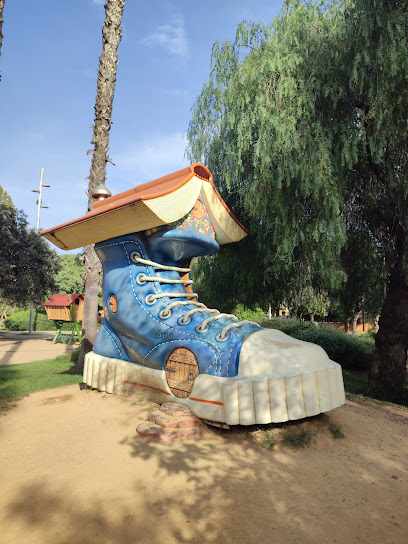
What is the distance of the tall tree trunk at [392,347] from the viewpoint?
21.1 feet

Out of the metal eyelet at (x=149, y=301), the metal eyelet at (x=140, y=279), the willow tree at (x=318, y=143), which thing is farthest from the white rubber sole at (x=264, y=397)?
the willow tree at (x=318, y=143)

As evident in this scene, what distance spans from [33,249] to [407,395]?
15585 mm

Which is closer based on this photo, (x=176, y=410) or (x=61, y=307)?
(x=176, y=410)

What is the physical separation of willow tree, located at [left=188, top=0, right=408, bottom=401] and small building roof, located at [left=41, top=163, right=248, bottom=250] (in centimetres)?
75

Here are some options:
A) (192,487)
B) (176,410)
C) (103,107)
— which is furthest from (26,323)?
(192,487)

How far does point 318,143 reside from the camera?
520 cm

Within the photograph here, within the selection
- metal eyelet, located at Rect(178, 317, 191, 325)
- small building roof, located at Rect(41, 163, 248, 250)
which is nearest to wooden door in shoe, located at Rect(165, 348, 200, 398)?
metal eyelet, located at Rect(178, 317, 191, 325)

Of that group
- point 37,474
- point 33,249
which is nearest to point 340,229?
point 37,474

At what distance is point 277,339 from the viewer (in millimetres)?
3670

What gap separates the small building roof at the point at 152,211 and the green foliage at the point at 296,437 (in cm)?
229

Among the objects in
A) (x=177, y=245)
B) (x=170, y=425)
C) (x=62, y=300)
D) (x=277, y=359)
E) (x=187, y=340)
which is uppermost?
(x=177, y=245)

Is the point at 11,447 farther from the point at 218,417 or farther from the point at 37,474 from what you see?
the point at 218,417

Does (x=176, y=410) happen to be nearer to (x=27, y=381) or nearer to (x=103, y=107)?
(x=27, y=381)

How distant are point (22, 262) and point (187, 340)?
49.5 ft
